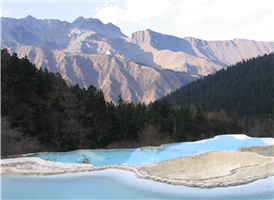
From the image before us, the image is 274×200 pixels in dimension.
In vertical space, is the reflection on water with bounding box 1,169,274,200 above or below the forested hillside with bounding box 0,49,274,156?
below

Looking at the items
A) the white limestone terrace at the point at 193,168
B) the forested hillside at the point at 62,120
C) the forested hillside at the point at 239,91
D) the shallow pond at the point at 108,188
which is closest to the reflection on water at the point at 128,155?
the forested hillside at the point at 62,120

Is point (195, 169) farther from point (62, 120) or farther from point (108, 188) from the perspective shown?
point (62, 120)

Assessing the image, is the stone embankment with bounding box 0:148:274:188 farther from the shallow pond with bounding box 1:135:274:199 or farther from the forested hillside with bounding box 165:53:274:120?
the forested hillside with bounding box 165:53:274:120

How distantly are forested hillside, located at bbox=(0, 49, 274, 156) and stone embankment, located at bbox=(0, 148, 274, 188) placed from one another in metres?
5.75

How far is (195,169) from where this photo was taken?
14.9 metres

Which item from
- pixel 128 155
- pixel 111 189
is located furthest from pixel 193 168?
pixel 128 155

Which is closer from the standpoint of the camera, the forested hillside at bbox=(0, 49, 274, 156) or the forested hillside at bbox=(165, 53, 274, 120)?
the forested hillside at bbox=(0, 49, 274, 156)

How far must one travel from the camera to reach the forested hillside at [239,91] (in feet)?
343

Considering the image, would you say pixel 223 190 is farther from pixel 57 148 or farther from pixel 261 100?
pixel 261 100

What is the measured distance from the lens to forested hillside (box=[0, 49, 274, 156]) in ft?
80.4

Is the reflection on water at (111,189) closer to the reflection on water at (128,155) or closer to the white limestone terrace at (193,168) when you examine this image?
the white limestone terrace at (193,168)

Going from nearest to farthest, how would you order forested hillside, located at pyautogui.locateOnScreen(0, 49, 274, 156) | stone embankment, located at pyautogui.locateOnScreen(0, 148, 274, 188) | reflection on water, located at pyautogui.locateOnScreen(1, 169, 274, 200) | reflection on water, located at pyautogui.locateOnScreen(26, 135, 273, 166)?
reflection on water, located at pyautogui.locateOnScreen(1, 169, 274, 200) < stone embankment, located at pyautogui.locateOnScreen(0, 148, 274, 188) < reflection on water, located at pyautogui.locateOnScreen(26, 135, 273, 166) < forested hillside, located at pyautogui.locateOnScreen(0, 49, 274, 156)

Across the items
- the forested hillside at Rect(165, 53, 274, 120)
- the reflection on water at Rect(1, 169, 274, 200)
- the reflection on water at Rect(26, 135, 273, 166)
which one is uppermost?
the forested hillside at Rect(165, 53, 274, 120)

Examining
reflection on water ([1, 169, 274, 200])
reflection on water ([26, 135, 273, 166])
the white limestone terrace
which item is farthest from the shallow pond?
reflection on water ([26, 135, 273, 166])
